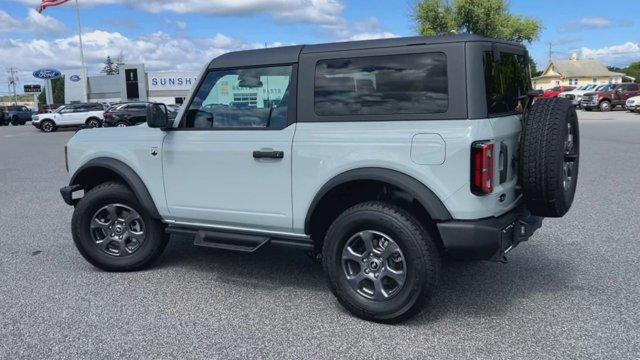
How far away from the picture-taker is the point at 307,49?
407cm

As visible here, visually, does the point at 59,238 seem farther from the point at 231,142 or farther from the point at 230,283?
the point at 231,142

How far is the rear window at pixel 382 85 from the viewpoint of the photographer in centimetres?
359

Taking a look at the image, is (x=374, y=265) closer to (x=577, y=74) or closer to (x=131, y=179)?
(x=131, y=179)

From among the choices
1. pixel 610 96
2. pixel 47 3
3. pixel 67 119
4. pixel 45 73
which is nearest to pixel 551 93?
pixel 610 96

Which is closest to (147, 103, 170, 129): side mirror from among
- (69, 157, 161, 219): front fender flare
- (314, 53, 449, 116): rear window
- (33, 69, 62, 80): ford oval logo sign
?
(69, 157, 161, 219): front fender flare

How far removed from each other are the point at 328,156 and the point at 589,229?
3.79 meters

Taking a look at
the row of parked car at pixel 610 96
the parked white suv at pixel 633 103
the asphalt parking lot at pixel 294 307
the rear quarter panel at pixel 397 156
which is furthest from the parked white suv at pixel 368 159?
the row of parked car at pixel 610 96

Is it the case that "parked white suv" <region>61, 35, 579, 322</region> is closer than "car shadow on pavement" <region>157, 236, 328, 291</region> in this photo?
Yes

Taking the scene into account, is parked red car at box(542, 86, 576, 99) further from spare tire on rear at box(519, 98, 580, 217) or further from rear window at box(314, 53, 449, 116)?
rear window at box(314, 53, 449, 116)

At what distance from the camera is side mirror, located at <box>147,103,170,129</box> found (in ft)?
14.4

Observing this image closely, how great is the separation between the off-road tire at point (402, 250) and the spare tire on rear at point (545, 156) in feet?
2.57

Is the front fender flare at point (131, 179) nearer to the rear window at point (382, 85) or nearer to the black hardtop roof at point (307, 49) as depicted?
the black hardtop roof at point (307, 49)

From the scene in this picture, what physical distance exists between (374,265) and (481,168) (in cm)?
99

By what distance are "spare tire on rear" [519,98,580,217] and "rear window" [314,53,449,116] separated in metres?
0.68
